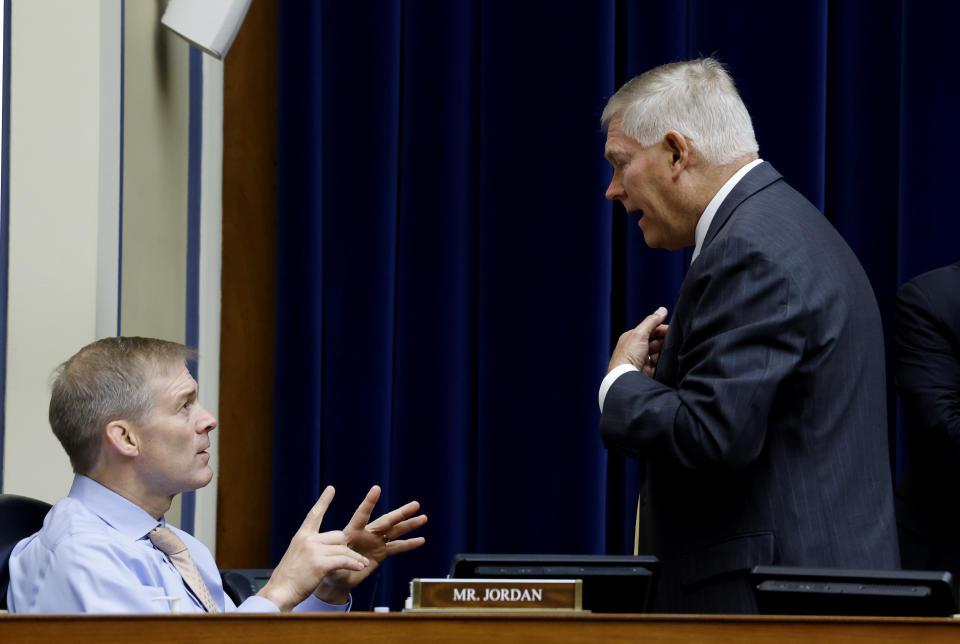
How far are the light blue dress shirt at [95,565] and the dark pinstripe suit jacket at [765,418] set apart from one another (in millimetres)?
563

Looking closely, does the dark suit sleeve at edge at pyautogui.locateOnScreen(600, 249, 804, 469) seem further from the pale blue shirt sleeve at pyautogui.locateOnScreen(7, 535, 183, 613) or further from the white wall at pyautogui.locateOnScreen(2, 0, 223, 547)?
the white wall at pyautogui.locateOnScreen(2, 0, 223, 547)

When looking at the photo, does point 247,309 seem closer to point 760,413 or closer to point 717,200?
point 717,200

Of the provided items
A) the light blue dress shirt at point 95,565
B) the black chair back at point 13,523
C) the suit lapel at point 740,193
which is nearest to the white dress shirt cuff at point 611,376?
the suit lapel at point 740,193

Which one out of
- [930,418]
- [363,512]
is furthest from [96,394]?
[930,418]

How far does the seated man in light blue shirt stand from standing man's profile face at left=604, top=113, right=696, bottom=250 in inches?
23.6

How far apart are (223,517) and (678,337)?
4.86ft

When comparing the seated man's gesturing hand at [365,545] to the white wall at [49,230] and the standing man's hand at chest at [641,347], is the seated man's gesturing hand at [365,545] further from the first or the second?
the white wall at [49,230]

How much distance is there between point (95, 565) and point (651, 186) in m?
0.97

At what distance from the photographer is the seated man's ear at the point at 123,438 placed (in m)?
1.54

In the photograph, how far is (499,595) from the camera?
3.50ft

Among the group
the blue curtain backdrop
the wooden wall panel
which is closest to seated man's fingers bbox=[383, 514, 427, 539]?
the blue curtain backdrop

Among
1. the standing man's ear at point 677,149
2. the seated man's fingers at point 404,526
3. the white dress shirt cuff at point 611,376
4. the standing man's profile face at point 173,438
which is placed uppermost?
the standing man's ear at point 677,149

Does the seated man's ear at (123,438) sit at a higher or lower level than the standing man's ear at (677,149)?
lower

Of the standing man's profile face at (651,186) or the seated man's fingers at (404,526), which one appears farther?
the standing man's profile face at (651,186)
